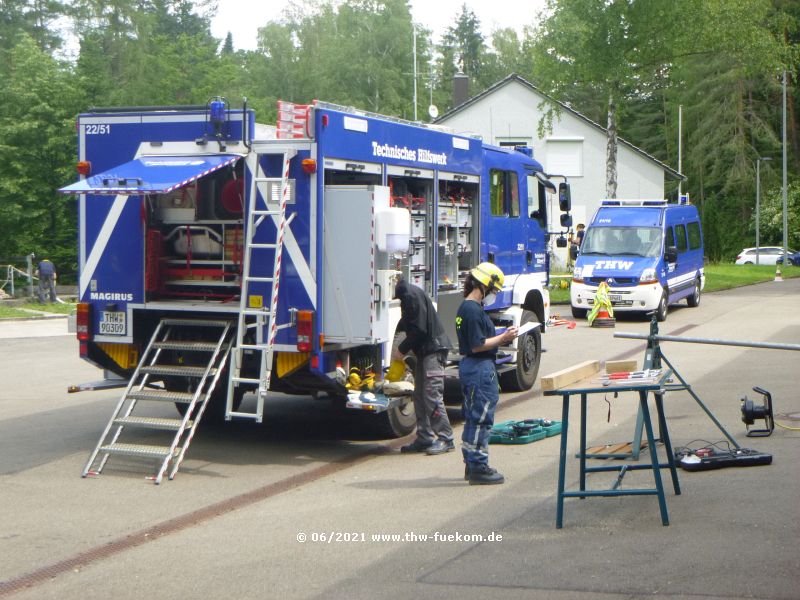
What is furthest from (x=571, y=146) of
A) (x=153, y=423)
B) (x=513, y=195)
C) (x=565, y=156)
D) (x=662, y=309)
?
(x=153, y=423)

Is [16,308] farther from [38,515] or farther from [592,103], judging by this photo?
[592,103]

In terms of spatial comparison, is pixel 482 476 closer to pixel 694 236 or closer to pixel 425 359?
pixel 425 359

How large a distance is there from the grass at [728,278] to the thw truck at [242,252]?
781 inches

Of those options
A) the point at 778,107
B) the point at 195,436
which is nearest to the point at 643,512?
the point at 195,436

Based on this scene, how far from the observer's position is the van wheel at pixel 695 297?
1136 inches

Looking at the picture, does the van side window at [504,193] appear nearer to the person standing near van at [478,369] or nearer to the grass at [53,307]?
the person standing near van at [478,369]

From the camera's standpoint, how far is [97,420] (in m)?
12.4

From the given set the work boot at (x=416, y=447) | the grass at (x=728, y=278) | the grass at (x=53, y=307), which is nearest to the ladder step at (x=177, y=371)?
the work boot at (x=416, y=447)

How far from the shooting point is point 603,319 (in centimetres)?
2348

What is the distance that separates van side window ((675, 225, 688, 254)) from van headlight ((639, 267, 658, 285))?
7.35 feet

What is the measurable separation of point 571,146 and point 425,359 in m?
43.3

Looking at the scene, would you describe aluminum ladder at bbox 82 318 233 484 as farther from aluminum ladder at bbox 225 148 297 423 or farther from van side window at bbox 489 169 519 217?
van side window at bbox 489 169 519 217

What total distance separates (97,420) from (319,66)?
64140mm

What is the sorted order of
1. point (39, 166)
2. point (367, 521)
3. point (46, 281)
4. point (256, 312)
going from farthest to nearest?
1. point (39, 166)
2. point (46, 281)
3. point (256, 312)
4. point (367, 521)
